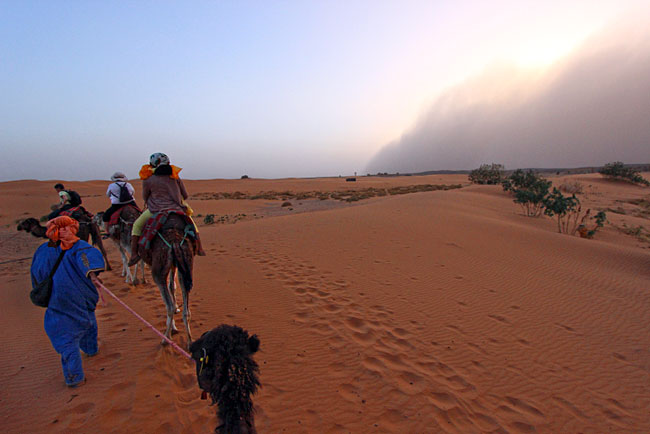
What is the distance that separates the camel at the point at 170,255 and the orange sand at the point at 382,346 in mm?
817

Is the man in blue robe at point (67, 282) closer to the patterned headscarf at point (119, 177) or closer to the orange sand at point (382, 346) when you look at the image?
the orange sand at point (382, 346)

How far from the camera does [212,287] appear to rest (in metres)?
6.62

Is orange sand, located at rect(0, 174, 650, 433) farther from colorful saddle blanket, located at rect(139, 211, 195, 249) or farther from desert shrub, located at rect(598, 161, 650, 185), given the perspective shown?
desert shrub, located at rect(598, 161, 650, 185)

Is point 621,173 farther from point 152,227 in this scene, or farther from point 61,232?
point 61,232

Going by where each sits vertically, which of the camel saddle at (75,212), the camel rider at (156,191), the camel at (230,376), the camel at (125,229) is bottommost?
the camel at (230,376)

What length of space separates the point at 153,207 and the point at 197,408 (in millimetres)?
2781

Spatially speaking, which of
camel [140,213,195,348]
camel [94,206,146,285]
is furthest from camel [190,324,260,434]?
camel [94,206,146,285]

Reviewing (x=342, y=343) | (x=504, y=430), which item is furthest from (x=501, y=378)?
(x=342, y=343)

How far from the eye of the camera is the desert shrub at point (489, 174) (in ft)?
119

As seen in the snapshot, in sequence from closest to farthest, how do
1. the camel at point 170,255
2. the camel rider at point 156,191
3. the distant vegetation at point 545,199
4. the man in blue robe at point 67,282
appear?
the man in blue robe at point 67,282 < the camel at point 170,255 < the camel rider at point 156,191 < the distant vegetation at point 545,199

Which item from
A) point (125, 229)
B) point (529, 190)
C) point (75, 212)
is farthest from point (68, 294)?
point (529, 190)

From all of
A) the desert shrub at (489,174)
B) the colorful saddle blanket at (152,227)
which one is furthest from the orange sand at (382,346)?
the desert shrub at (489,174)

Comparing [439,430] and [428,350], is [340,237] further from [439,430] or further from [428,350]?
[439,430]

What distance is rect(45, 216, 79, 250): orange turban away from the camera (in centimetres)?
313
